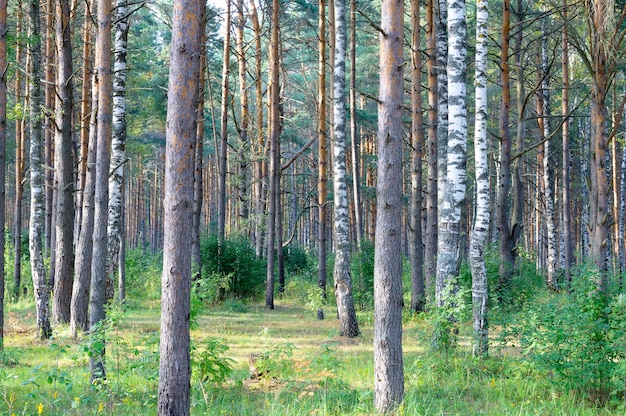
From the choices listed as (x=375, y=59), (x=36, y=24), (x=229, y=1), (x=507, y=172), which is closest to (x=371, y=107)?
(x=375, y=59)

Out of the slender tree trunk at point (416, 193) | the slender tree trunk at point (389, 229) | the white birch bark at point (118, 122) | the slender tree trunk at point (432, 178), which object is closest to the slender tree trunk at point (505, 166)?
the slender tree trunk at point (432, 178)

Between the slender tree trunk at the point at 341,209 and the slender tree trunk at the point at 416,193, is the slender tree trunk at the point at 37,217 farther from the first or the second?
the slender tree trunk at the point at 416,193

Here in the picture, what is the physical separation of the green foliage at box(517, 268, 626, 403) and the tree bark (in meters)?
4.28

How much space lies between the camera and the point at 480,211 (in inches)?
399

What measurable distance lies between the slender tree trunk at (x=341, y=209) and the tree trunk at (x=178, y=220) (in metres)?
7.02

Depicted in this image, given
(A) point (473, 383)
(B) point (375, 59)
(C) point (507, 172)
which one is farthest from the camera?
(B) point (375, 59)

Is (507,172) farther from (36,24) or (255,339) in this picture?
(36,24)

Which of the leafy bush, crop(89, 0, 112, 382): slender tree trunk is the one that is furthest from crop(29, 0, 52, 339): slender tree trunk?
the leafy bush

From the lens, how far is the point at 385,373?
21.6 feet

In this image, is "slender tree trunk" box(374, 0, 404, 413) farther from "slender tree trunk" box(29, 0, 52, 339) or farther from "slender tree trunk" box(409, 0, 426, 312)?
"slender tree trunk" box(409, 0, 426, 312)

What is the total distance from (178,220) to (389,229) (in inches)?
89.3

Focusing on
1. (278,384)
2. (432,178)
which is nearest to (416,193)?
(432,178)

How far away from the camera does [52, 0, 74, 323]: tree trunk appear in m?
12.6

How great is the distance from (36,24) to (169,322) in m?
10.4
